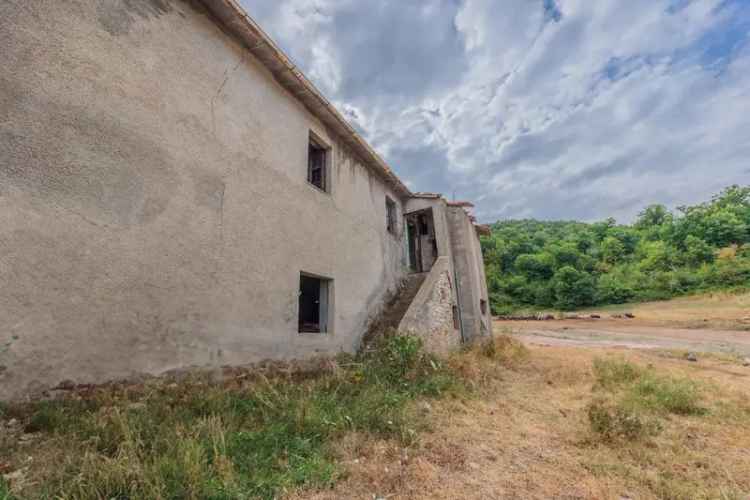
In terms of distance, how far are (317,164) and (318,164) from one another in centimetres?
4

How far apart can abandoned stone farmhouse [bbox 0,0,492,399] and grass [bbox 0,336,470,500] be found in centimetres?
39

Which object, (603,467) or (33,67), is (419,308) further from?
(33,67)

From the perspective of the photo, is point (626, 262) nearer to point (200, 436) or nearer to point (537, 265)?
point (537, 265)

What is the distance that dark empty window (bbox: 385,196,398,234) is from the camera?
1038 cm

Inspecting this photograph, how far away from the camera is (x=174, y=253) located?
3.93 m

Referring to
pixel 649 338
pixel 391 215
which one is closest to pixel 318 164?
pixel 391 215

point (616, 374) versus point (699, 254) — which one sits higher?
point (699, 254)

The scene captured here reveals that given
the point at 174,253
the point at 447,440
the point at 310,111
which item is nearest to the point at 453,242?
the point at 310,111

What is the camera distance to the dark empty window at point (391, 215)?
34.0 ft

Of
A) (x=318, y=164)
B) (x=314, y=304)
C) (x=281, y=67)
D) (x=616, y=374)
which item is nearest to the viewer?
(x=281, y=67)

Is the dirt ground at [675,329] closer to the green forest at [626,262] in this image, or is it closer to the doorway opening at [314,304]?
the green forest at [626,262]

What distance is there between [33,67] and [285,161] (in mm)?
3261

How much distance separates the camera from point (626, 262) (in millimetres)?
34438

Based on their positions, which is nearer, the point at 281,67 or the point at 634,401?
the point at 634,401
